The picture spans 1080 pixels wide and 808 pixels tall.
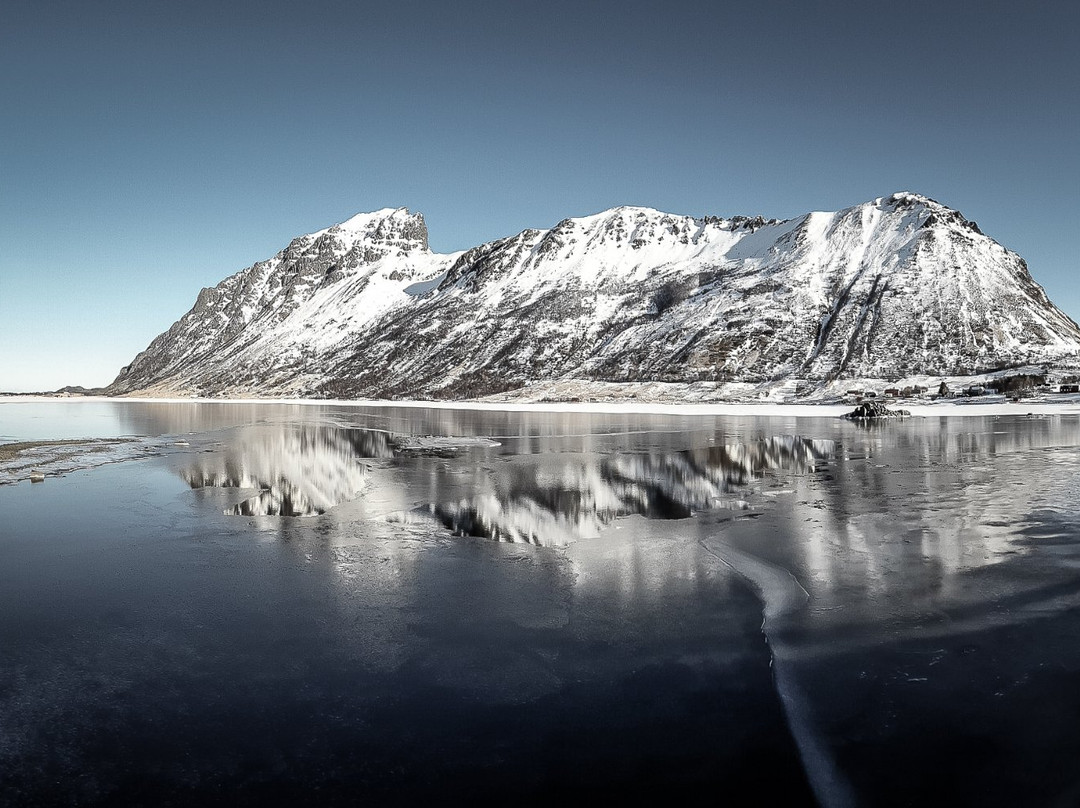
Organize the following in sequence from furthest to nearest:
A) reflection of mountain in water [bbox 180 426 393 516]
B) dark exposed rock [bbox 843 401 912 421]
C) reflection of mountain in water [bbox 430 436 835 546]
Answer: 1. dark exposed rock [bbox 843 401 912 421]
2. reflection of mountain in water [bbox 180 426 393 516]
3. reflection of mountain in water [bbox 430 436 835 546]

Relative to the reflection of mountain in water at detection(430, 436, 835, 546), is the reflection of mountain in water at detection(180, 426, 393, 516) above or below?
above

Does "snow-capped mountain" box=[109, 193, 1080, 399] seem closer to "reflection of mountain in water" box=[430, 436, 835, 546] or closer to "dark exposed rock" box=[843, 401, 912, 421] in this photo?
"dark exposed rock" box=[843, 401, 912, 421]

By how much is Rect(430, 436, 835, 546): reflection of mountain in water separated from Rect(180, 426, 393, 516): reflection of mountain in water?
411 cm

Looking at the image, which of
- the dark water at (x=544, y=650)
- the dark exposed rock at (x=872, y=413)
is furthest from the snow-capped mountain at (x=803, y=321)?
the dark water at (x=544, y=650)

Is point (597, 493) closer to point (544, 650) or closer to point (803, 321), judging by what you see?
point (544, 650)

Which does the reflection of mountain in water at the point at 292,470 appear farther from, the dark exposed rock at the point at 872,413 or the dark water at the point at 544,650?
the dark exposed rock at the point at 872,413

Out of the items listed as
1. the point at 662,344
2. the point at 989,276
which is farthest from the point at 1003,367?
the point at 662,344

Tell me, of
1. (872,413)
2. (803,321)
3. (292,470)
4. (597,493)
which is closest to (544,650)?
(597,493)

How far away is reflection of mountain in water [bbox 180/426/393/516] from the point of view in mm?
18461

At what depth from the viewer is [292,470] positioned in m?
25.5

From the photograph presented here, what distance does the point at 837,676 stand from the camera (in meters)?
7.36

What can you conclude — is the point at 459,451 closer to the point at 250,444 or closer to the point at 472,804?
the point at 250,444

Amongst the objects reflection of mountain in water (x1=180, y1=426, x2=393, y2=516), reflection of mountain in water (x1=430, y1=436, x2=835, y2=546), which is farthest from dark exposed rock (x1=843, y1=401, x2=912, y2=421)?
reflection of mountain in water (x1=180, y1=426, x2=393, y2=516)

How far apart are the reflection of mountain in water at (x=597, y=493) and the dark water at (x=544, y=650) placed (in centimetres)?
17
